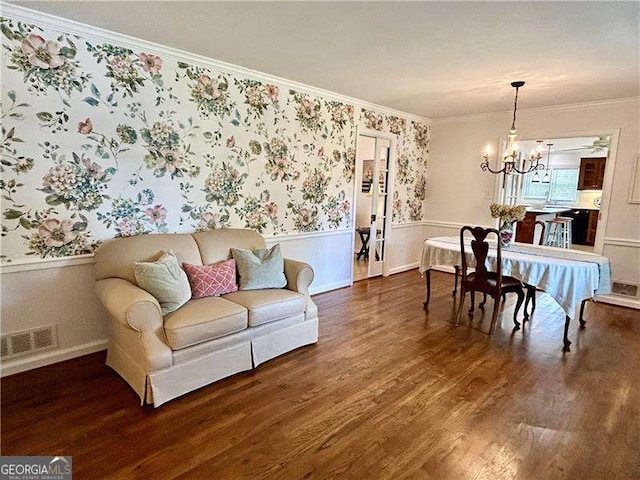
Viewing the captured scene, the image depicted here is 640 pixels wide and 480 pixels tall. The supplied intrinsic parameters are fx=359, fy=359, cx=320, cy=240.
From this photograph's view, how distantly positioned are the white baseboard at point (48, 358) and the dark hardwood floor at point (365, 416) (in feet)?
0.23

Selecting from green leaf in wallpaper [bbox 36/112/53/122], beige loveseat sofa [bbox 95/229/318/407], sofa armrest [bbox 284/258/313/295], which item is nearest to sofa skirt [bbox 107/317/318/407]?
beige loveseat sofa [bbox 95/229/318/407]

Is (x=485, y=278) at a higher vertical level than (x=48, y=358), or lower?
higher

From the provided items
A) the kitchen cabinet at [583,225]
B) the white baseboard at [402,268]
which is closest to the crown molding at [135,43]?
the white baseboard at [402,268]

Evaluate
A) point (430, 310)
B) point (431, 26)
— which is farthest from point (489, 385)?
point (431, 26)

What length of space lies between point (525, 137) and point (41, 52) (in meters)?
5.27

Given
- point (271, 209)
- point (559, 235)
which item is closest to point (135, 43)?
point (271, 209)

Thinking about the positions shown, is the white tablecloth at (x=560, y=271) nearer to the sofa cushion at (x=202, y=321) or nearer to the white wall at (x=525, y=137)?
the white wall at (x=525, y=137)

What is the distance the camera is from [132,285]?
243cm

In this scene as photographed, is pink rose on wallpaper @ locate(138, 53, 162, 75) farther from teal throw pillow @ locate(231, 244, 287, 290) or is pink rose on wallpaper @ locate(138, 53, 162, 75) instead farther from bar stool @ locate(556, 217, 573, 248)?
bar stool @ locate(556, 217, 573, 248)

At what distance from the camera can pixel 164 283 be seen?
2.40 m

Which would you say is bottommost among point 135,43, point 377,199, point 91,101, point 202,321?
point 202,321

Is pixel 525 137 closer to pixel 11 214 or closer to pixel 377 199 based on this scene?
pixel 377 199

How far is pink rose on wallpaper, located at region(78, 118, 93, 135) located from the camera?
2623 mm

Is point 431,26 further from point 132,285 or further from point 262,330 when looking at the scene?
point 132,285
